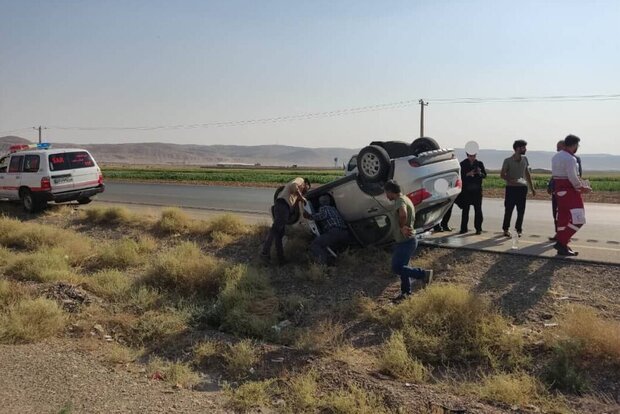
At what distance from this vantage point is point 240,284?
7.96 meters

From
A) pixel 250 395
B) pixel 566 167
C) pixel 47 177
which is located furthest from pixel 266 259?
pixel 47 177

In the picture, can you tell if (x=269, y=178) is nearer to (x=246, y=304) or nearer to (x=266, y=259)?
(x=266, y=259)

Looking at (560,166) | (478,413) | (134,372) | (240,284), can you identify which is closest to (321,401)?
(478,413)

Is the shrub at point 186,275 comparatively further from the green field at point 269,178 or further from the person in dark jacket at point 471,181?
the green field at point 269,178

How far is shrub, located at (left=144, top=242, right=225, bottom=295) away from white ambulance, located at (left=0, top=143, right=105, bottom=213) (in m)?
8.55

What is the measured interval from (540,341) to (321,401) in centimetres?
247

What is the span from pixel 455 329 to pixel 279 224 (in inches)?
146

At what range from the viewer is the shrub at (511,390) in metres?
4.79

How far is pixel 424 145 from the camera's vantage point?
895 centimetres

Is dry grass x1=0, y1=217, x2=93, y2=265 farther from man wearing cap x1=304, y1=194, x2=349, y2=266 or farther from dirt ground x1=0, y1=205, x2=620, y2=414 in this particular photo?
man wearing cap x1=304, y1=194, x2=349, y2=266

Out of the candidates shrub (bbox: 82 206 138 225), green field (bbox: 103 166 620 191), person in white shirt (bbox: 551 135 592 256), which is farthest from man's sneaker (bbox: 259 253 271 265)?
green field (bbox: 103 166 620 191)

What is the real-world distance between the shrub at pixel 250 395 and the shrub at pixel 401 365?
111 cm

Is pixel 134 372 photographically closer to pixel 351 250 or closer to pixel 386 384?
pixel 386 384

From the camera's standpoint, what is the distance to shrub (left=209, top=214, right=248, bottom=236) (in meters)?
11.5
